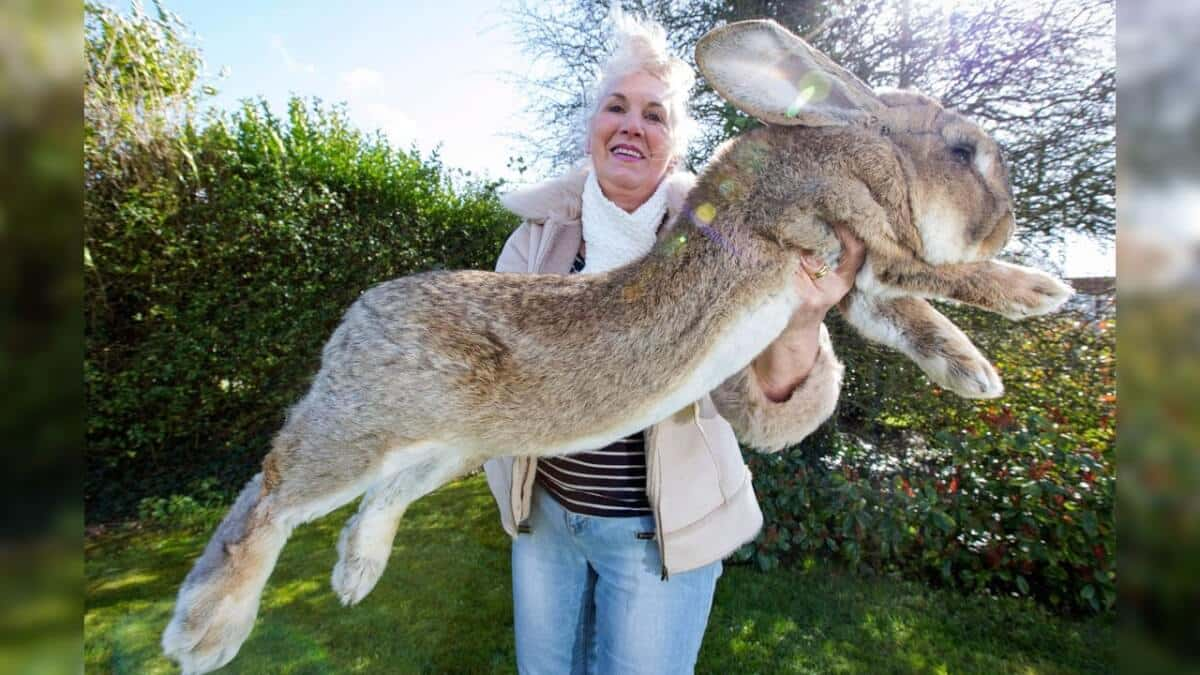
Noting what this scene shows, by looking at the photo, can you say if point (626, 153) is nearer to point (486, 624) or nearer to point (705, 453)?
point (705, 453)

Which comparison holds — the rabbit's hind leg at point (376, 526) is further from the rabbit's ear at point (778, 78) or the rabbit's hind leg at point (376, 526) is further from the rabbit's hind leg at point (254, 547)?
the rabbit's ear at point (778, 78)

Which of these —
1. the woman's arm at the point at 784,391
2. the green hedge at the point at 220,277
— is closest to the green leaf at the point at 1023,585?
the woman's arm at the point at 784,391

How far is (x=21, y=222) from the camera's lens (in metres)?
0.35

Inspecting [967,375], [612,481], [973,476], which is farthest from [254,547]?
[973,476]

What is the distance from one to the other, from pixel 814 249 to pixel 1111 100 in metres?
2.92

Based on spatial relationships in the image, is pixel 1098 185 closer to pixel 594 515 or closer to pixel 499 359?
pixel 594 515

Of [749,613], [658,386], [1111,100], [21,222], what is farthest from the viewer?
[749,613]

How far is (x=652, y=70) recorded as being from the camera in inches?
63.8

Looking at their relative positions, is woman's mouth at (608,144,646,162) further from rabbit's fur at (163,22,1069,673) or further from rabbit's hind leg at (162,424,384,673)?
rabbit's hind leg at (162,424,384,673)

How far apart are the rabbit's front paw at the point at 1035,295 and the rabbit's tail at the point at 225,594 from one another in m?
1.44

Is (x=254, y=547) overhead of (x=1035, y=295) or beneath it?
beneath

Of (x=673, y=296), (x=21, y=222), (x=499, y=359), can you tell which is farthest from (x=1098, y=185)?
(x=21, y=222)

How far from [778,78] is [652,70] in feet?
2.00

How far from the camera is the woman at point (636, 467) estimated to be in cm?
135
